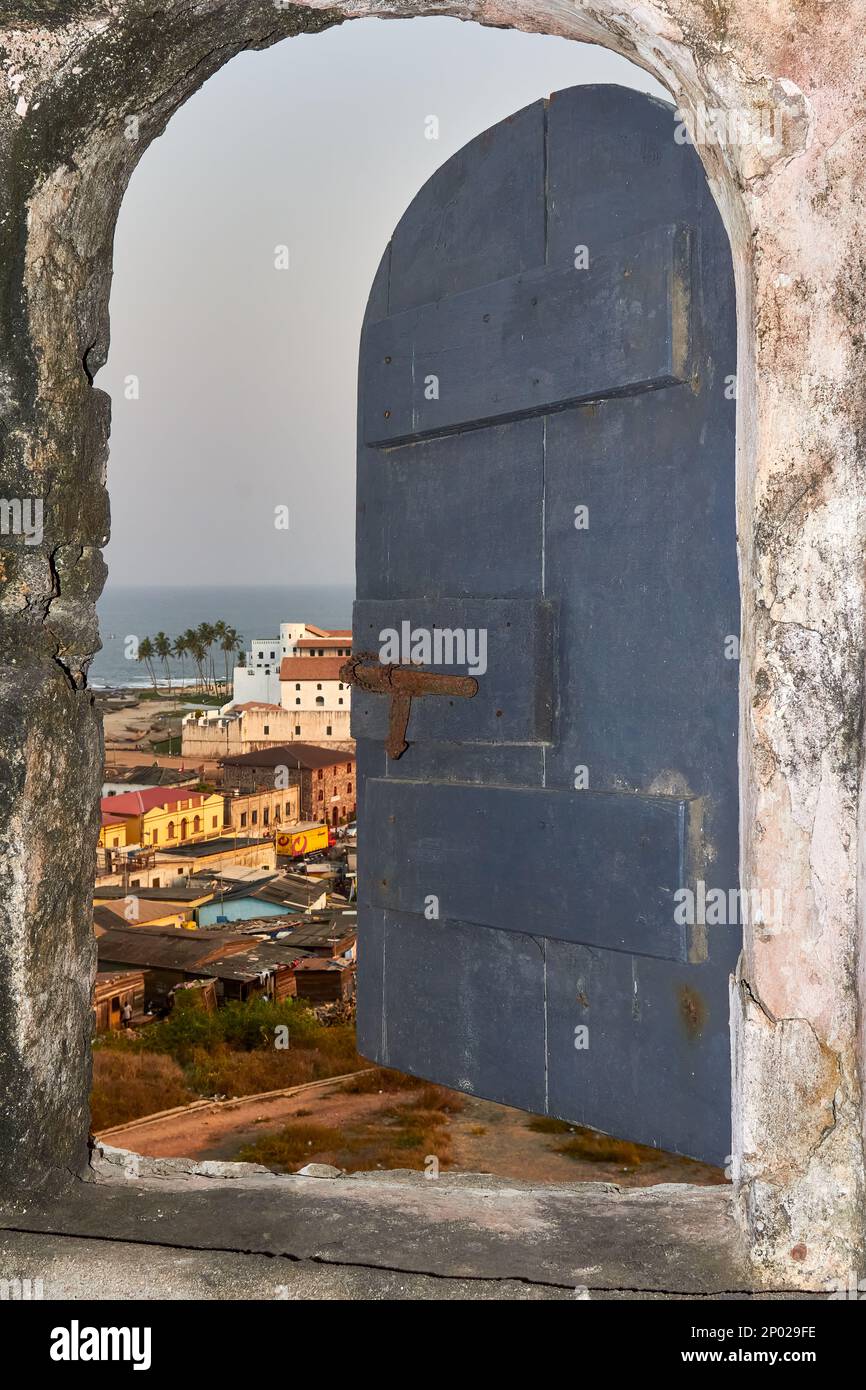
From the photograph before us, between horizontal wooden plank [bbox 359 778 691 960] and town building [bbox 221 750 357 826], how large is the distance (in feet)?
72.0

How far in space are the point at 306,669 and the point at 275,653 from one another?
5568mm

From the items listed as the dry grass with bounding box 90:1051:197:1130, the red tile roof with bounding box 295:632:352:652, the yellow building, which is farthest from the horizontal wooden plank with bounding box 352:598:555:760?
the red tile roof with bounding box 295:632:352:652

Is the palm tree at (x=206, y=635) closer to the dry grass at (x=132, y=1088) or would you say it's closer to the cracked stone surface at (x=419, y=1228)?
the dry grass at (x=132, y=1088)

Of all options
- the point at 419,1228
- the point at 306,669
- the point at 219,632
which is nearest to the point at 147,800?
the point at 306,669

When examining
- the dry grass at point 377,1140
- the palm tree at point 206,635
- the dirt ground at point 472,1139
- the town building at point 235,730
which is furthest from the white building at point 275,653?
the dry grass at point 377,1140

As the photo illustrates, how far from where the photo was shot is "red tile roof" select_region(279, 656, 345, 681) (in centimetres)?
2767

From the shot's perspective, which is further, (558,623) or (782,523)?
(558,623)

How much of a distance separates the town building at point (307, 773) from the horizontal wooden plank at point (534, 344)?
22.0 m

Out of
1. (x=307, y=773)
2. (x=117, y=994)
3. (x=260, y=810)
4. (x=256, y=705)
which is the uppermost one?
(x=256, y=705)

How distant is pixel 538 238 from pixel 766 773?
132 cm

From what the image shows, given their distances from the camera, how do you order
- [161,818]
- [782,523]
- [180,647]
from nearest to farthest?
[782,523] < [161,818] < [180,647]

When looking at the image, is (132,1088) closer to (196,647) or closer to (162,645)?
(196,647)

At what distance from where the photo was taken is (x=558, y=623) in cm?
232

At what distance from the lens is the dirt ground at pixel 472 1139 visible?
450 centimetres
